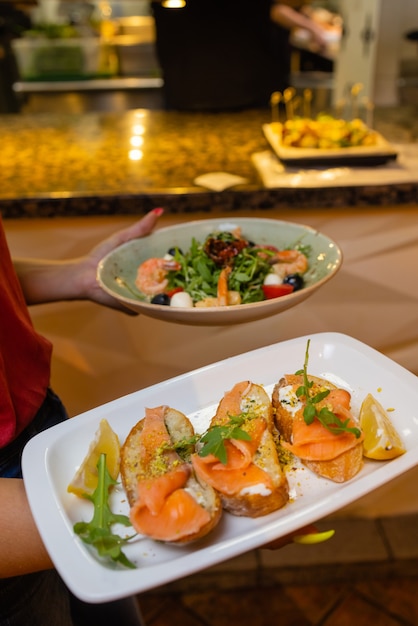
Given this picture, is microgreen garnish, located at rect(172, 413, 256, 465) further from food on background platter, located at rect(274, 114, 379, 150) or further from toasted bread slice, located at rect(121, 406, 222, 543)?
Result: food on background platter, located at rect(274, 114, 379, 150)

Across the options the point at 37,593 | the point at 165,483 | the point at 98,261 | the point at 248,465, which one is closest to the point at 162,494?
the point at 165,483

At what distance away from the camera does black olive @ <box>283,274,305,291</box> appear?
1103 millimetres

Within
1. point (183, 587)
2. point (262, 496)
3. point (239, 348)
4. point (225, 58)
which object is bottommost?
point (183, 587)

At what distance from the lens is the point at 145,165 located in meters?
1.83

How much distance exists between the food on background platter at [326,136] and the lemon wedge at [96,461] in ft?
4.14

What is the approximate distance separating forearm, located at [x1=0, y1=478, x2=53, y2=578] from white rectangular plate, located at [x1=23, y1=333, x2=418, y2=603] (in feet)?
0.08

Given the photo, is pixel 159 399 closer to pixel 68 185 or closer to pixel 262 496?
pixel 262 496

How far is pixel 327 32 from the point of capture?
5.86 meters

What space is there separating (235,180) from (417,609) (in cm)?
138

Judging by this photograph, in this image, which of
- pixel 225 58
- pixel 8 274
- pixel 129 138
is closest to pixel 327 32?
pixel 225 58

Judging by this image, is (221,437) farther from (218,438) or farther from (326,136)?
(326,136)

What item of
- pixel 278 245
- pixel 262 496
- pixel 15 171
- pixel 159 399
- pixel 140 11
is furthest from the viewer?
pixel 140 11

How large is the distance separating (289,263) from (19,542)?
73 cm

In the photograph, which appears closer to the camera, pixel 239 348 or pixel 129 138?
pixel 239 348
